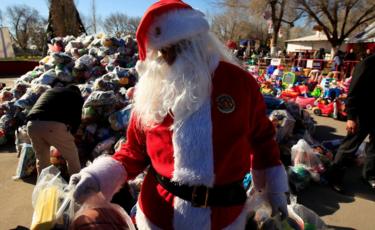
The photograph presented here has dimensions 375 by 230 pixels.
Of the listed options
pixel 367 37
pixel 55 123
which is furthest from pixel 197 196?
pixel 367 37

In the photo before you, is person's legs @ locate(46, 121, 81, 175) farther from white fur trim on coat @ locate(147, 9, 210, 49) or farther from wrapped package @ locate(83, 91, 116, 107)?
white fur trim on coat @ locate(147, 9, 210, 49)

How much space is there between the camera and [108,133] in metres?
5.05

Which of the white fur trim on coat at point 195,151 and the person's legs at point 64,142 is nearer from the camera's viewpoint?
the white fur trim on coat at point 195,151

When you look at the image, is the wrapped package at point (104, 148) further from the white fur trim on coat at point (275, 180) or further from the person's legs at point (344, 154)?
the white fur trim on coat at point (275, 180)

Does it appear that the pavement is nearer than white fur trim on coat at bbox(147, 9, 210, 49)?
No

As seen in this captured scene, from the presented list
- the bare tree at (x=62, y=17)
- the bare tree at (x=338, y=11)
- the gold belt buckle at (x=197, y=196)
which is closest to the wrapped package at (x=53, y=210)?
the gold belt buckle at (x=197, y=196)

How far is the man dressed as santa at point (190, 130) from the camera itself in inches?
53.0

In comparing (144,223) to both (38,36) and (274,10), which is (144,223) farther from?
(38,36)

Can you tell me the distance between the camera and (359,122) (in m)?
3.67

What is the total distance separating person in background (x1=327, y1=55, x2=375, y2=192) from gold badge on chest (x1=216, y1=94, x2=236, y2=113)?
2789 mm

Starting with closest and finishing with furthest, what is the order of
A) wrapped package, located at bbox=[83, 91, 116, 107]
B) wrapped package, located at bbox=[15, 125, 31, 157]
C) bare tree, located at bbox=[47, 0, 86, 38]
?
wrapped package, located at bbox=[83, 91, 116, 107], wrapped package, located at bbox=[15, 125, 31, 157], bare tree, located at bbox=[47, 0, 86, 38]

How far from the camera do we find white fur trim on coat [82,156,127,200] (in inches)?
58.9

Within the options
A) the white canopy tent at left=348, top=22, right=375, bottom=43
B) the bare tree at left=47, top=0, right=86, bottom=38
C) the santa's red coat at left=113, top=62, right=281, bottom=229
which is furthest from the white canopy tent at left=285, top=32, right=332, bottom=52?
the santa's red coat at left=113, top=62, right=281, bottom=229

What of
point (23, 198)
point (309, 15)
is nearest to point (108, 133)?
point (23, 198)
